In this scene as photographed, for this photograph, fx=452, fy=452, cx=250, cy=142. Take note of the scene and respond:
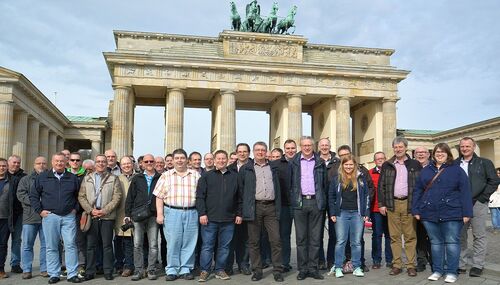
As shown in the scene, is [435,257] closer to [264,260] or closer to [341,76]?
[264,260]

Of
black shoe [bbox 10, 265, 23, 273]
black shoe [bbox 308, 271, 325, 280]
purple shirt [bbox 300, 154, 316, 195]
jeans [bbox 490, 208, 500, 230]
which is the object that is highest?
purple shirt [bbox 300, 154, 316, 195]

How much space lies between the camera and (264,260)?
8.91m

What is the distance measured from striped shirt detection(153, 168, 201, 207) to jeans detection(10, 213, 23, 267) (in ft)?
9.49

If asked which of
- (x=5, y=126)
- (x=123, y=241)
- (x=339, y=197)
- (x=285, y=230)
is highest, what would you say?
(x=5, y=126)

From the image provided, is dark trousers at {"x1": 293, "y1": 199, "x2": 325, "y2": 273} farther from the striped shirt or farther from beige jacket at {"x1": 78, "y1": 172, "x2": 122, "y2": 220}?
beige jacket at {"x1": 78, "y1": 172, "x2": 122, "y2": 220}

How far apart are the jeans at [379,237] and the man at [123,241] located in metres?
4.52

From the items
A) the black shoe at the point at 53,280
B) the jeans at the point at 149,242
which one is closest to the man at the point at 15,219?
the black shoe at the point at 53,280

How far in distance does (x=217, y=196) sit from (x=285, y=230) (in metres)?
1.69

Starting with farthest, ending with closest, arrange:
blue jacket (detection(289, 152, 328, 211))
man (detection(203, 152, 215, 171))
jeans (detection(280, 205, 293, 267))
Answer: man (detection(203, 152, 215, 171)), jeans (detection(280, 205, 293, 267)), blue jacket (detection(289, 152, 328, 211))

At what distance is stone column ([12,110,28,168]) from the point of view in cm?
2880

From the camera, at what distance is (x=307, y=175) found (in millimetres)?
7930

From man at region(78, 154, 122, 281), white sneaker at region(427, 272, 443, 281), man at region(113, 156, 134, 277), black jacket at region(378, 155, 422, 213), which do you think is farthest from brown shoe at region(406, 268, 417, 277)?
man at region(78, 154, 122, 281)

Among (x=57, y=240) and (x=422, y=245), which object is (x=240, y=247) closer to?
(x=57, y=240)

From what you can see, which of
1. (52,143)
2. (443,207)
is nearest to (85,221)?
(443,207)
